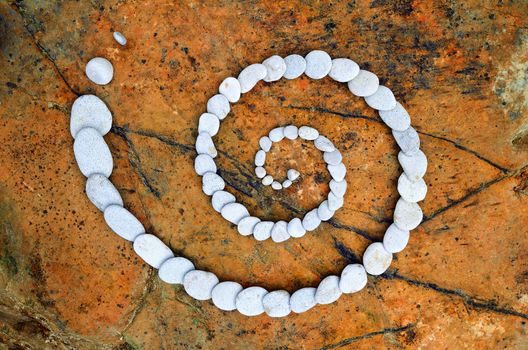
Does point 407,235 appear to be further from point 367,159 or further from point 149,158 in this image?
point 149,158

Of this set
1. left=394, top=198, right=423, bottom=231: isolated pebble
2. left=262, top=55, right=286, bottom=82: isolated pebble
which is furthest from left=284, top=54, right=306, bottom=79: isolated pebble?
left=394, top=198, right=423, bottom=231: isolated pebble

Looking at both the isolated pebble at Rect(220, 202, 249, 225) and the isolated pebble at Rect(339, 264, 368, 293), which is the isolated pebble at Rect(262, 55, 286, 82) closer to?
the isolated pebble at Rect(220, 202, 249, 225)

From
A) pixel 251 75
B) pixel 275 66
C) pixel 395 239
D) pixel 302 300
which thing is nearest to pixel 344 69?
pixel 275 66

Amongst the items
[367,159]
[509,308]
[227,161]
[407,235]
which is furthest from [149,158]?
[509,308]

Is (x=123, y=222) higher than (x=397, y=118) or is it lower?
lower

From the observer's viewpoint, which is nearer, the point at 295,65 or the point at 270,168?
the point at 295,65

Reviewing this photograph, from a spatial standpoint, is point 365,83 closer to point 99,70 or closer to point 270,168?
point 270,168
